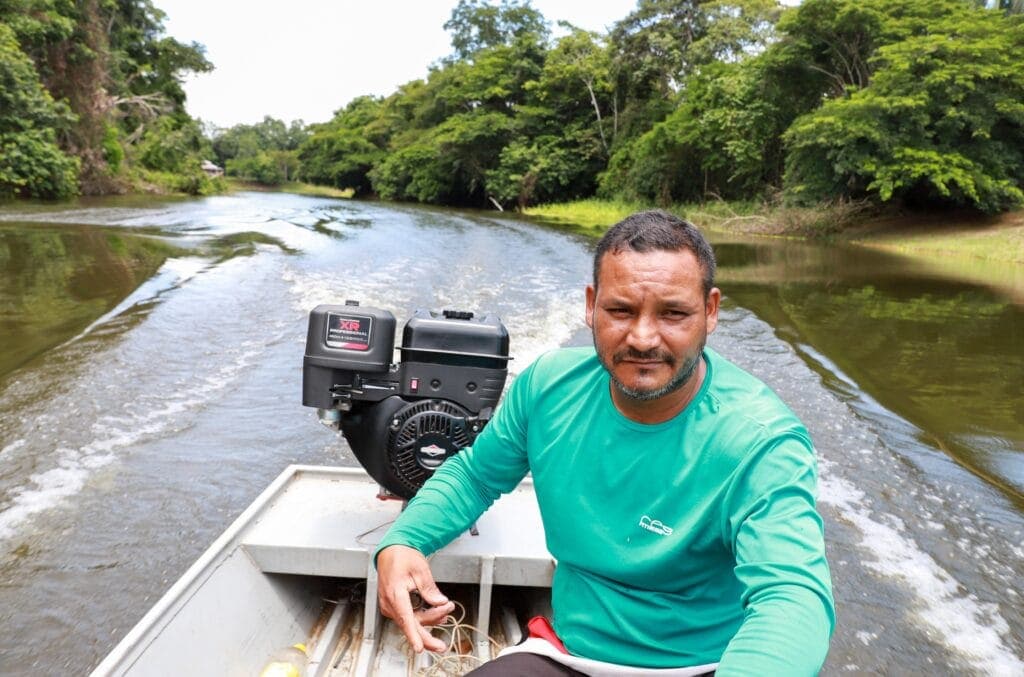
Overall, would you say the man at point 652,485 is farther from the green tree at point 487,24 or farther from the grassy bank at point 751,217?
the green tree at point 487,24

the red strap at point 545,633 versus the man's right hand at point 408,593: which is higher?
the man's right hand at point 408,593

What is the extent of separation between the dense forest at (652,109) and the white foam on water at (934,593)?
45.7 ft

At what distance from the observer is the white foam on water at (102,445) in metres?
4.09

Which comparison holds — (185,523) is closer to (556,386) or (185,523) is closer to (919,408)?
(556,386)

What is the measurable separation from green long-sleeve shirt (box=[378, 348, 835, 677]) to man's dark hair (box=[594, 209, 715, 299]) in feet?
0.65

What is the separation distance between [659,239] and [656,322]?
0.52 feet

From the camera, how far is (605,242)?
159cm

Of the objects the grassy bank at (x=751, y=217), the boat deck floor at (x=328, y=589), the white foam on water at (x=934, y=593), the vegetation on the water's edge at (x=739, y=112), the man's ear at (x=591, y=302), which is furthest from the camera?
the grassy bank at (x=751, y=217)

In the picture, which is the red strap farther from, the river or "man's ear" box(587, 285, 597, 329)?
the river

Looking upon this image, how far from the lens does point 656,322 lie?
147 centimetres

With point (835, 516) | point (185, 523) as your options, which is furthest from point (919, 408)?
point (185, 523)

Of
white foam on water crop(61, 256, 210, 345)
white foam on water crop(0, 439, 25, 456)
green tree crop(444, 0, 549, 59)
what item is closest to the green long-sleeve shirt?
white foam on water crop(0, 439, 25, 456)

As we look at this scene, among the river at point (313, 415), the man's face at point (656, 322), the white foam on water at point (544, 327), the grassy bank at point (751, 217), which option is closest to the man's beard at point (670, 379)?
the man's face at point (656, 322)

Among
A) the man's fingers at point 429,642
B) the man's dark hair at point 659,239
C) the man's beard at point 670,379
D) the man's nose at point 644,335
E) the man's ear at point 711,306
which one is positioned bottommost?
the man's fingers at point 429,642
